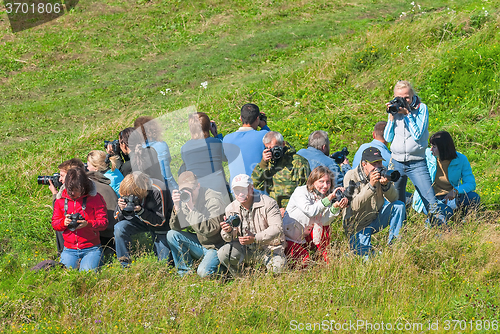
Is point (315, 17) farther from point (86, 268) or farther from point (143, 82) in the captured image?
point (86, 268)

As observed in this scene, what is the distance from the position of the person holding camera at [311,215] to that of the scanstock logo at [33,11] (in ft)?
62.2

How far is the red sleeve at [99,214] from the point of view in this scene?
5527 mm

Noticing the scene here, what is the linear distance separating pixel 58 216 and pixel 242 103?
6864mm

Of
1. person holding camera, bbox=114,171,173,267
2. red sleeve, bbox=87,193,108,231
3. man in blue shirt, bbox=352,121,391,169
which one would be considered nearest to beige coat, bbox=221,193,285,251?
person holding camera, bbox=114,171,173,267

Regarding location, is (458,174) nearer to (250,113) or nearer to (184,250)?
(250,113)

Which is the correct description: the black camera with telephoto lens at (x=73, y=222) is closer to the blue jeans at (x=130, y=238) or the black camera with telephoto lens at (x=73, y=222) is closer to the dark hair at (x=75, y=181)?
the dark hair at (x=75, y=181)

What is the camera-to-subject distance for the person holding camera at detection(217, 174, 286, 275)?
5020 millimetres

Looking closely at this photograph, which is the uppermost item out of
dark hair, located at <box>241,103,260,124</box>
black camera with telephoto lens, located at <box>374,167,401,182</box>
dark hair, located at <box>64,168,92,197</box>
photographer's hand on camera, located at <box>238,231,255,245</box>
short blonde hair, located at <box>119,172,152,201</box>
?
dark hair, located at <box>241,103,260,124</box>

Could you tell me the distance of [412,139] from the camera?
5.88m

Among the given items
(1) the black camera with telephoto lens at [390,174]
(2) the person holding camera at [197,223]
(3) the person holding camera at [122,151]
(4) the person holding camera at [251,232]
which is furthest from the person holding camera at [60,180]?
(1) the black camera with telephoto lens at [390,174]

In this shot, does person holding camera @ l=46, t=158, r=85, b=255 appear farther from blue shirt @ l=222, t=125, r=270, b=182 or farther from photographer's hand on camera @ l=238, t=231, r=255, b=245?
photographer's hand on camera @ l=238, t=231, r=255, b=245

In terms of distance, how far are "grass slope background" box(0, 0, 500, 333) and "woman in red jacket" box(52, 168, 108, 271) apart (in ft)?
1.38

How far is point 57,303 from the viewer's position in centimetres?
476

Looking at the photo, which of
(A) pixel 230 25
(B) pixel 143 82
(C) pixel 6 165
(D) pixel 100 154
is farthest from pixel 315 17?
(D) pixel 100 154
